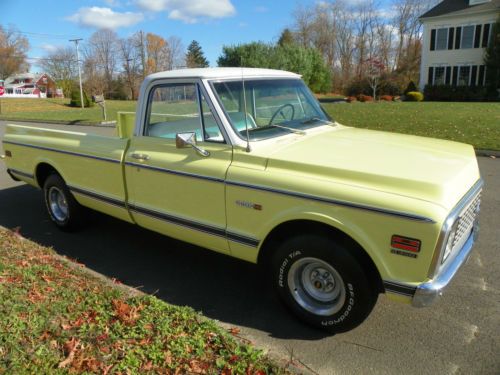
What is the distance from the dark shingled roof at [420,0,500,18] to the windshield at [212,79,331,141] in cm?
3046

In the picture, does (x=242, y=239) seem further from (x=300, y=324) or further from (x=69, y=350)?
(x=69, y=350)

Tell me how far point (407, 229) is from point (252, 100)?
191 cm

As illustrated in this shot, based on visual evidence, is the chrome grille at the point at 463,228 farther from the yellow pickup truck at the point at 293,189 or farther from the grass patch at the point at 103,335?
the grass patch at the point at 103,335

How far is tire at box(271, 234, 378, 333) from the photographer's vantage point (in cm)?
282

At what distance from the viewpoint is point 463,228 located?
294 centimetres

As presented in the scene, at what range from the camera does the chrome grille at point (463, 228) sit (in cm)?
268

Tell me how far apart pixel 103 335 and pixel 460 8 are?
33.8 metres

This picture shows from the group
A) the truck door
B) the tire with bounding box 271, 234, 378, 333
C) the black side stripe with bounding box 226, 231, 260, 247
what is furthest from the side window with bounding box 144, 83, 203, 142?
the tire with bounding box 271, 234, 378, 333

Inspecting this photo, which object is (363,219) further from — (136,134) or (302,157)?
(136,134)

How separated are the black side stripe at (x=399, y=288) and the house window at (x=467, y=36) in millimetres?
32334

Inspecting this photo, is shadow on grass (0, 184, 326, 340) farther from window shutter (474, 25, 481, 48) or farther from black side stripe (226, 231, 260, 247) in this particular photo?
window shutter (474, 25, 481, 48)

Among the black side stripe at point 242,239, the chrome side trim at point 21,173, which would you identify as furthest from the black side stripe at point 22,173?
the black side stripe at point 242,239

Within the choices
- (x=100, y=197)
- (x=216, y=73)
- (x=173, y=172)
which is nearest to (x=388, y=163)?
(x=216, y=73)

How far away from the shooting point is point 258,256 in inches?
129
